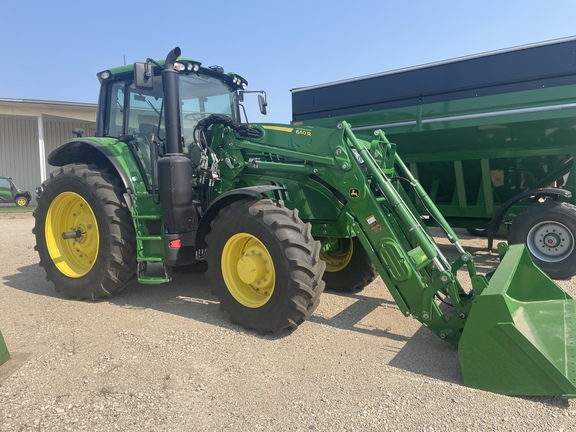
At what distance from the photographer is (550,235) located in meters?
6.13

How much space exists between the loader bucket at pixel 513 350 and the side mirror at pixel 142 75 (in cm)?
333

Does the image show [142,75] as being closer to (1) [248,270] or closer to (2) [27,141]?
(1) [248,270]

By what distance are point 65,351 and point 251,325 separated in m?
1.50

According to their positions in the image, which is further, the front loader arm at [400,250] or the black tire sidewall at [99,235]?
the black tire sidewall at [99,235]

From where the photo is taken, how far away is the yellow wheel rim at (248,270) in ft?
12.7

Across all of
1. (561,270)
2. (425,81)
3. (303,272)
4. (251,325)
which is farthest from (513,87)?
(251,325)

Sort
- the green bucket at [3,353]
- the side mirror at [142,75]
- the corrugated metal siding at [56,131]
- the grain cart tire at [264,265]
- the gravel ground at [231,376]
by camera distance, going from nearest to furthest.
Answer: the gravel ground at [231,376] → the green bucket at [3,353] → the grain cart tire at [264,265] → the side mirror at [142,75] → the corrugated metal siding at [56,131]

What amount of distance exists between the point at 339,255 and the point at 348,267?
19 cm

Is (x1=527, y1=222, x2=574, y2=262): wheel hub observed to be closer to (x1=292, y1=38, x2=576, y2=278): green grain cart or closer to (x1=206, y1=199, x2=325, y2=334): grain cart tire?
(x1=292, y1=38, x2=576, y2=278): green grain cart

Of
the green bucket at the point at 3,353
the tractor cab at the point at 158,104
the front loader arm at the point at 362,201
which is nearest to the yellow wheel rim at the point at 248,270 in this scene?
the front loader arm at the point at 362,201

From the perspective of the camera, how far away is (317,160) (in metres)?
4.07

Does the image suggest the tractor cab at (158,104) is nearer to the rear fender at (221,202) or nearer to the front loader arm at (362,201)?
the front loader arm at (362,201)

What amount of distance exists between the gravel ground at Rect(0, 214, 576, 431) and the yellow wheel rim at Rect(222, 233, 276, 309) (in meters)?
0.32

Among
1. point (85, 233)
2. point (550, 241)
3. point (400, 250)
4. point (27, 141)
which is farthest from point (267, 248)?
point (27, 141)
